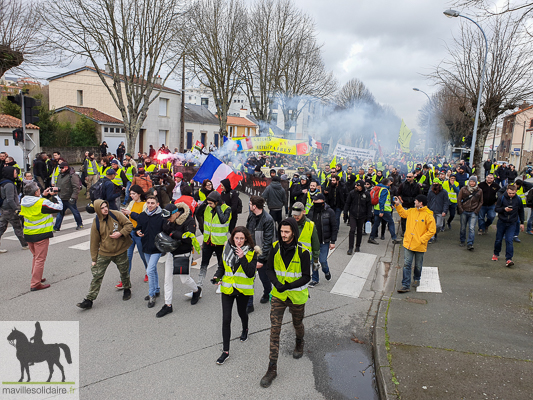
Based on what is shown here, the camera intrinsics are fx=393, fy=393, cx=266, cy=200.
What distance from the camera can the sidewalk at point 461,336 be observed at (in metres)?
4.04

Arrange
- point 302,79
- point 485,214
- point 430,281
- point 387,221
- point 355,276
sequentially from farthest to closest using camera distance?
point 302,79 < point 485,214 < point 387,221 < point 355,276 < point 430,281

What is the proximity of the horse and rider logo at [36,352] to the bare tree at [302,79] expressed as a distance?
28009 mm

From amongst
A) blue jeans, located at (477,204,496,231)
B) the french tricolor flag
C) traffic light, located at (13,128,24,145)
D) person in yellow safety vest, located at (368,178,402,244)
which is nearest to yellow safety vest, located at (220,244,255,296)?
the french tricolor flag

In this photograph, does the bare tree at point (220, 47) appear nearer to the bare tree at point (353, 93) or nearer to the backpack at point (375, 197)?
the backpack at point (375, 197)

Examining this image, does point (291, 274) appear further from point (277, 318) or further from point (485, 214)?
point (485, 214)

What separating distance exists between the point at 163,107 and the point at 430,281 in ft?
113

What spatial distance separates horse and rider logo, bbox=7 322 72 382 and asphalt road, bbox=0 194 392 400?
230mm

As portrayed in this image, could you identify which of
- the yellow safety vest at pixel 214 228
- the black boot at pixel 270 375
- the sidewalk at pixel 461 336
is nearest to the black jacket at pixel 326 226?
the sidewalk at pixel 461 336

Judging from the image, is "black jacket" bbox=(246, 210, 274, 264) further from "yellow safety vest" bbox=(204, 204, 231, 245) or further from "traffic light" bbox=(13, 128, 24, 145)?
"traffic light" bbox=(13, 128, 24, 145)

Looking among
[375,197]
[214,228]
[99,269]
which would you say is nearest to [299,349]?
[214,228]

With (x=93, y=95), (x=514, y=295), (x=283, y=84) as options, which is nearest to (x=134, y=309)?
(x=514, y=295)

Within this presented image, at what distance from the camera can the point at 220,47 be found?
2628cm

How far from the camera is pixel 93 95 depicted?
33.7m

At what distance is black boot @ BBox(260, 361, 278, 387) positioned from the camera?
160 inches
